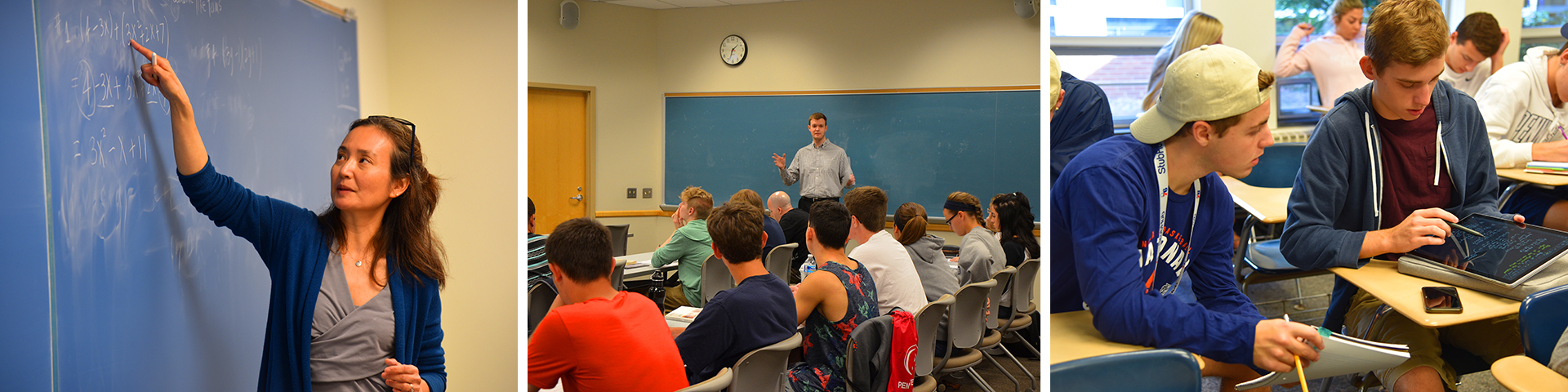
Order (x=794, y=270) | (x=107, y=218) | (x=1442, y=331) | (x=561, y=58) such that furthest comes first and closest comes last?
(x=794, y=270) → (x=561, y=58) → (x=1442, y=331) → (x=107, y=218)

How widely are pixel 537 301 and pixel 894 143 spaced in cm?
199

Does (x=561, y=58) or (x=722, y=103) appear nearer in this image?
(x=561, y=58)

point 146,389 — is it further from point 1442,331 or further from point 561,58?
point 1442,331

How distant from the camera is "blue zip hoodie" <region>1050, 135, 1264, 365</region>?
1.03m

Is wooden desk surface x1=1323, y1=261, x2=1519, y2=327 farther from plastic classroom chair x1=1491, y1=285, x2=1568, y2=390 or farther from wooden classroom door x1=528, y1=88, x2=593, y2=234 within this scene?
wooden classroom door x1=528, y1=88, x2=593, y2=234

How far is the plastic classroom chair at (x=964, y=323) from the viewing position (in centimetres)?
251

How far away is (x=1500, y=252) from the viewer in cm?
140

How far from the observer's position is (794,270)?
3740 millimetres

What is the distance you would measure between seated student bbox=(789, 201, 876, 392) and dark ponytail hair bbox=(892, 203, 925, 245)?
2.15 ft

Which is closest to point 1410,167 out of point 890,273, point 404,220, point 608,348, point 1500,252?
point 1500,252

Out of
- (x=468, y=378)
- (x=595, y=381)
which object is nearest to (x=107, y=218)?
(x=595, y=381)

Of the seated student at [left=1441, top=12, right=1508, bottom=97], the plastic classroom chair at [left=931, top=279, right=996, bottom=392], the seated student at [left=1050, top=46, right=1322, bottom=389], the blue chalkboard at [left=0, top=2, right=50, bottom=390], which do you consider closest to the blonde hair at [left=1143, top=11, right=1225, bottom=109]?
the seated student at [left=1441, top=12, right=1508, bottom=97]

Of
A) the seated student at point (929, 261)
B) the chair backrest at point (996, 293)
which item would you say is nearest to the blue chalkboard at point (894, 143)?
the chair backrest at point (996, 293)

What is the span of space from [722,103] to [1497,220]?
2.50m
